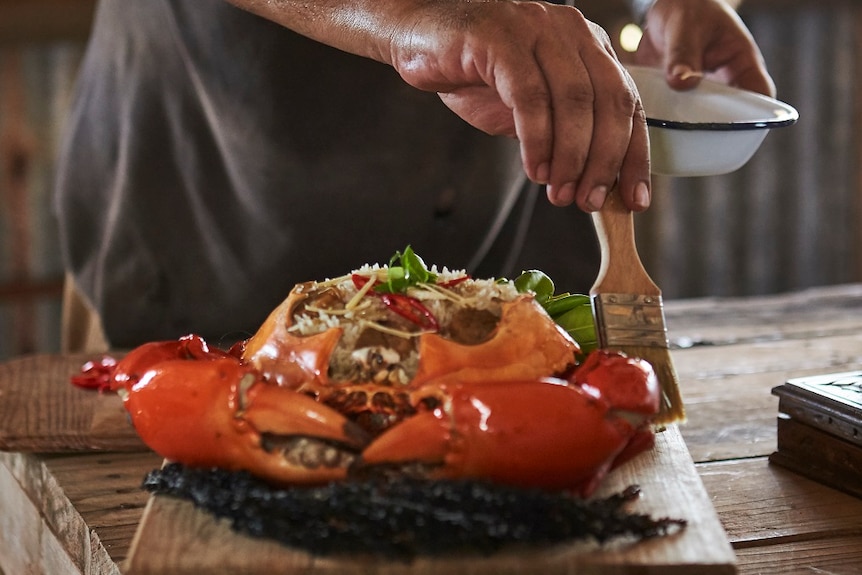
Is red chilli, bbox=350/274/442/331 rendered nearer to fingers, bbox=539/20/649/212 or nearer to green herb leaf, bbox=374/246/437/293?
green herb leaf, bbox=374/246/437/293

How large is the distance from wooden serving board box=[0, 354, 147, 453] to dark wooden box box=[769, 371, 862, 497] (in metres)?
0.79

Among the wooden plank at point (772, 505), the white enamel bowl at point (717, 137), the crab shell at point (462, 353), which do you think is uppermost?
the white enamel bowl at point (717, 137)

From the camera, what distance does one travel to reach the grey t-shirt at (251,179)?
74.1 inches

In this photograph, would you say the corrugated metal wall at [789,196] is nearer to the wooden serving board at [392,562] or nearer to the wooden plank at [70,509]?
the wooden plank at [70,509]

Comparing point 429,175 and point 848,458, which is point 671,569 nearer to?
point 848,458

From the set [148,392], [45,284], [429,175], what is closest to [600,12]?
[429,175]

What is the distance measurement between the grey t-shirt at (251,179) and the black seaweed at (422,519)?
1.17 m

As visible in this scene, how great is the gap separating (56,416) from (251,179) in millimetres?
737

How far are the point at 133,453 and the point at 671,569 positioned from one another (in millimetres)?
780

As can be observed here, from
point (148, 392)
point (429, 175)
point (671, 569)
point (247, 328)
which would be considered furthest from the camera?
point (247, 328)

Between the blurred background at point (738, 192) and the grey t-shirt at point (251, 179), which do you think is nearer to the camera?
the grey t-shirt at point (251, 179)

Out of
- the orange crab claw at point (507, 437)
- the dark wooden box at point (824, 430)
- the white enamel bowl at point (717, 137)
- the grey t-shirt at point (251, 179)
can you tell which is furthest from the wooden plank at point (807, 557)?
the grey t-shirt at point (251, 179)

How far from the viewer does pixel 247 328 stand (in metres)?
2.08

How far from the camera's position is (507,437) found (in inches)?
31.1
